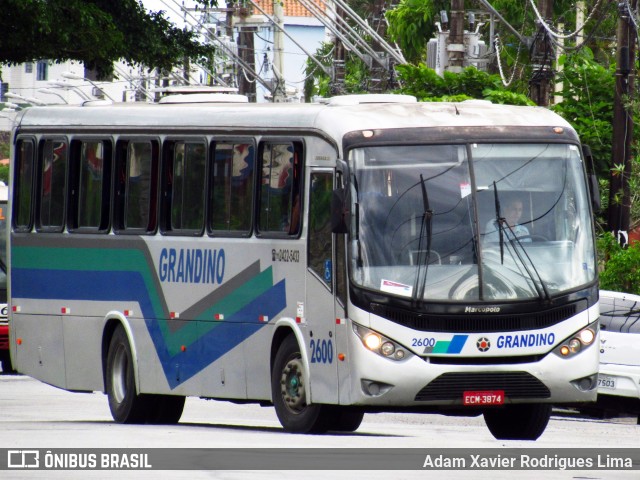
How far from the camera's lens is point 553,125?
1485cm

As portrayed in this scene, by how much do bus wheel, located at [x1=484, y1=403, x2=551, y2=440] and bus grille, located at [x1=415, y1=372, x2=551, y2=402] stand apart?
780 millimetres

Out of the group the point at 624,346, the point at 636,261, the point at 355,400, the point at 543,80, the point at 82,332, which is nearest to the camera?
the point at 355,400

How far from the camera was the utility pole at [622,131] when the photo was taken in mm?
24531

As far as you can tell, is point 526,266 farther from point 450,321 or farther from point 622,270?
point 622,270

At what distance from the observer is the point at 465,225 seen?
46.2 feet

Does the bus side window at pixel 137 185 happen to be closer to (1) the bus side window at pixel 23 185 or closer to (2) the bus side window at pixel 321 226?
(1) the bus side window at pixel 23 185

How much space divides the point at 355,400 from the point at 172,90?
592 centimetres

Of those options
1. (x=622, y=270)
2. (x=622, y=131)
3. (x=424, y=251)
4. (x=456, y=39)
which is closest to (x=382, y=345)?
(x=424, y=251)

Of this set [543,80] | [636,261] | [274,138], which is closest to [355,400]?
[274,138]

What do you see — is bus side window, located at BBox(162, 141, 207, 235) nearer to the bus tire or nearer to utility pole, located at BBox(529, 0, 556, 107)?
the bus tire

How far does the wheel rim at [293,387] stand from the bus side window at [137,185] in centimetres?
258

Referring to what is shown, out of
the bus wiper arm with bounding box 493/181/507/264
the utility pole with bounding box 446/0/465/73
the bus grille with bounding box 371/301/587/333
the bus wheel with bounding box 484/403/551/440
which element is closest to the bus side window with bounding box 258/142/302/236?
the bus grille with bounding box 371/301/587/333

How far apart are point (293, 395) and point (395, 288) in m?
1.53

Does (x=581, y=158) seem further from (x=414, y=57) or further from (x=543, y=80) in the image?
(x=414, y=57)
